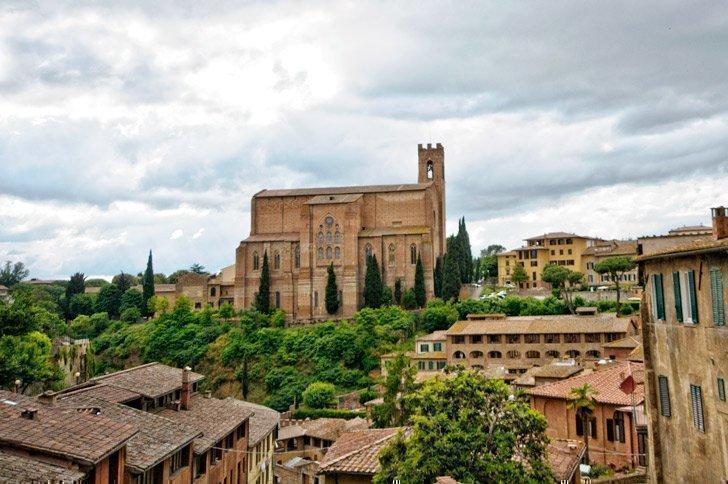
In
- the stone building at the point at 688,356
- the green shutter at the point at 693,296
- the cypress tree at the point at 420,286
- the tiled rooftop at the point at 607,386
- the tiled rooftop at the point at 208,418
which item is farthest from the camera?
the cypress tree at the point at 420,286

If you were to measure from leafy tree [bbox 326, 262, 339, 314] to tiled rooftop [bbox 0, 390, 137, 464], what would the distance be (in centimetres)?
6820

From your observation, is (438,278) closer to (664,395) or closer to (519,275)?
(519,275)

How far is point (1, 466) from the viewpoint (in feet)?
48.2

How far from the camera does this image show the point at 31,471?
14.9m

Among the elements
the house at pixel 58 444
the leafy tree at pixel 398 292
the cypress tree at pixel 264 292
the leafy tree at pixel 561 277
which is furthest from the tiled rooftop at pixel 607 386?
the cypress tree at pixel 264 292

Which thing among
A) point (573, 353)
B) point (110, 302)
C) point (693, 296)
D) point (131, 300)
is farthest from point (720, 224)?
point (110, 302)

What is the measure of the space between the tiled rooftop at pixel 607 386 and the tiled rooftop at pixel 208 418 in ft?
49.1

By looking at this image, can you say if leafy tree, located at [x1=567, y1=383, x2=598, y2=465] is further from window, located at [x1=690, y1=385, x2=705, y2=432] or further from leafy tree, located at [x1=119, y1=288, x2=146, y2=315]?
leafy tree, located at [x1=119, y1=288, x2=146, y2=315]

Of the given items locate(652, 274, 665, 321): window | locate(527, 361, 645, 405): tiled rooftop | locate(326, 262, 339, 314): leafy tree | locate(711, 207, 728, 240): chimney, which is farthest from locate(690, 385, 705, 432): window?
locate(326, 262, 339, 314): leafy tree

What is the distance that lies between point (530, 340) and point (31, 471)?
172ft

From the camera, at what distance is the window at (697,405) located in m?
16.2

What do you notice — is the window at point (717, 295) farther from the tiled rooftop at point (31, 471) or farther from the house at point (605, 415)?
the tiled rooftop at point (31, 471)

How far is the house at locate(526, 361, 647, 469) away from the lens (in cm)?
2925

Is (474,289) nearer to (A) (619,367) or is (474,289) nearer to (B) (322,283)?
(B) (322,283)
